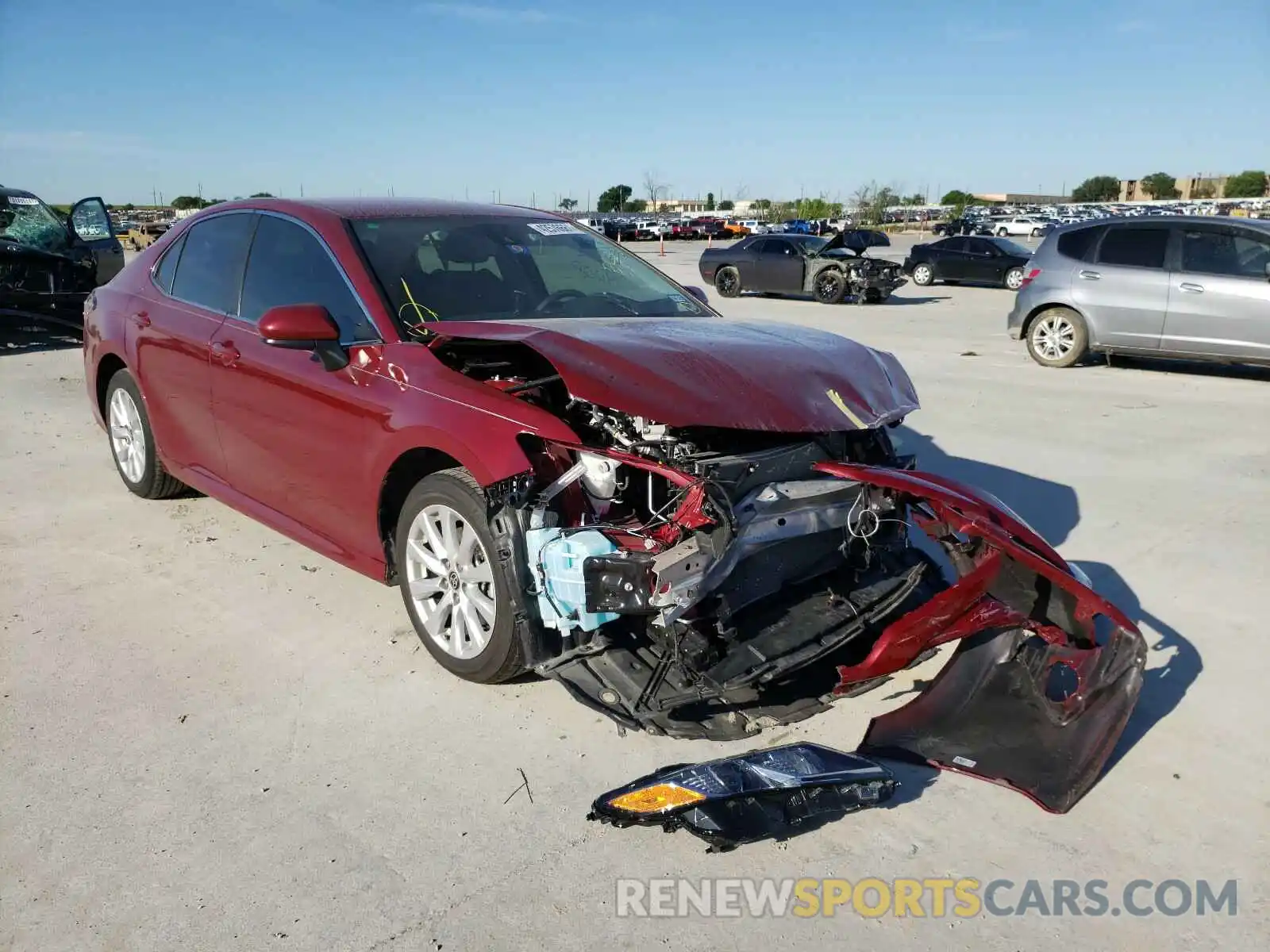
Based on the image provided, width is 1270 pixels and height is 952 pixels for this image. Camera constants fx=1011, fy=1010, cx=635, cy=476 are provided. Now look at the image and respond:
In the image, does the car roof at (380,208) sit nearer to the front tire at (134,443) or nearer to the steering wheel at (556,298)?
the steering wheel at (556,298)

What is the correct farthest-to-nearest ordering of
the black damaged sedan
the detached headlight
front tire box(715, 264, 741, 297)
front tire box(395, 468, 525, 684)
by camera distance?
1. the black damaged sedan
2. front tire box(715, 264, 741, 297)
3. front tire box(395, 468, 525, 684)
4. the detached headlight

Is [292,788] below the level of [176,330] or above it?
below

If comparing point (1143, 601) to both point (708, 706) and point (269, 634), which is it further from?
point (269, 634)

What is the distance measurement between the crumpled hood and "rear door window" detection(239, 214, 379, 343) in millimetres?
509

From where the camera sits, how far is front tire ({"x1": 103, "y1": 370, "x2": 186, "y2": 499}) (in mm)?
5621

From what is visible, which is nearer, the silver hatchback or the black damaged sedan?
the silver hatchback

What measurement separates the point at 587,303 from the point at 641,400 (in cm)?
144

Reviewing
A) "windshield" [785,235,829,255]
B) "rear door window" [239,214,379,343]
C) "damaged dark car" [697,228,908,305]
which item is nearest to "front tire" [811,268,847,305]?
"damaged dark car" [697,228,908,305]

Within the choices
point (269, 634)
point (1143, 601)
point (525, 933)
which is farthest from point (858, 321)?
point (525, 933)

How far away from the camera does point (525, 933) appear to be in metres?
2.54

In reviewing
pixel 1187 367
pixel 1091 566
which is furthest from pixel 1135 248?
pixel 1091 566

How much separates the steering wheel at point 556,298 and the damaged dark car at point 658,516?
4 centimetres

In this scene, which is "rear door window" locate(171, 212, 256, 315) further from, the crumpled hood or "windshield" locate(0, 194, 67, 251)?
"windshield" locate(0, 194, 67, 251)

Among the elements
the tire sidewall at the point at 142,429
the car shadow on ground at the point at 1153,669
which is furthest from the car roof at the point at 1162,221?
the tire sidewall at the point at 142,429
